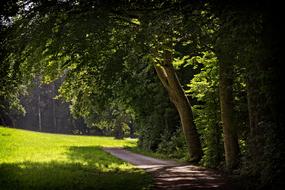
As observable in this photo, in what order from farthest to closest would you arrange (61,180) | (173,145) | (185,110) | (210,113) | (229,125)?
(173,145)
(185,110)
(210,113)
(229,125)
(61,180)

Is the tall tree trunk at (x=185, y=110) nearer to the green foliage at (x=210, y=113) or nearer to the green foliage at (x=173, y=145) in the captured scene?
the green foliage at (x=210, y=113)

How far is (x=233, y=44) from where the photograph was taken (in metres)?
10.6

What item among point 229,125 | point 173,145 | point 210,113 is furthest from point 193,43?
point 173,145

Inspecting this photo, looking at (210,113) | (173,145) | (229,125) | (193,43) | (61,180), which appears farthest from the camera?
(173,145)

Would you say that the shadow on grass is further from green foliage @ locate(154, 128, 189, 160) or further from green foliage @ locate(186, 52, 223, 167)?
green foliage @ locate(154, 128, 189, 160)

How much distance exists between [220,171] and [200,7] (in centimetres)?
913

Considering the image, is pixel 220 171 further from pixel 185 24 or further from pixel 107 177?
pixel 185 24

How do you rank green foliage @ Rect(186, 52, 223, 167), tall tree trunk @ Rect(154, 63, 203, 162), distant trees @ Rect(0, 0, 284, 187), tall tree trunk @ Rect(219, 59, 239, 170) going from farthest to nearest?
tall tree trunk @ Rect(154, 63, 203, 162), green foliage @ Rect(186, 52, 223, 167), tall tree trunk @ Rect(219, 59, 239, 170), distant trees @ Rect(0, 0, 284, 187)

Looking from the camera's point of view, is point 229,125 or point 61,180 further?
point 229,125

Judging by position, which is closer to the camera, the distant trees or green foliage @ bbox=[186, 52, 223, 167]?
the distant trees

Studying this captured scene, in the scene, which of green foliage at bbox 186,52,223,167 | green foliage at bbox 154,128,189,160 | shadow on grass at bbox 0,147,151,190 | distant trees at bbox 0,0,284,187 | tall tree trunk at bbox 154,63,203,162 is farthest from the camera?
green foliage at bbox 154,128,189,160

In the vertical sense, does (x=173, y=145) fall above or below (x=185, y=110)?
below

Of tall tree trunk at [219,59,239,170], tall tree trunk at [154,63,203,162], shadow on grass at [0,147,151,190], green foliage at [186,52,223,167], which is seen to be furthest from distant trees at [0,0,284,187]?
tall tree trunk at [154,63,203,162]

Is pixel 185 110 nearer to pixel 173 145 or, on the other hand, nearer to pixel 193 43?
pixel 173 145
